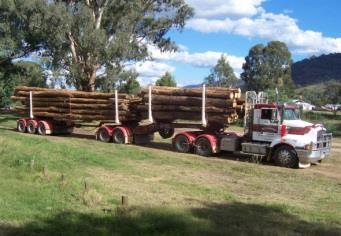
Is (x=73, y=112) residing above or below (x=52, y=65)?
below

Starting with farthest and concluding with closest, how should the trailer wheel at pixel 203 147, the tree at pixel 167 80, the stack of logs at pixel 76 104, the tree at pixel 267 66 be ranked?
1. the tree at pixel 267 66
2. the tree at pixel 167 80
3. the stack of logs at pixel 76 104
4. the trailer wheel at pixel 203 147

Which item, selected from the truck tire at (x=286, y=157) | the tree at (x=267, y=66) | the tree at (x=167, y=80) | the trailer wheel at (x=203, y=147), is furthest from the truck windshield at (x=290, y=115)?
the tree at (x=267, y=66)

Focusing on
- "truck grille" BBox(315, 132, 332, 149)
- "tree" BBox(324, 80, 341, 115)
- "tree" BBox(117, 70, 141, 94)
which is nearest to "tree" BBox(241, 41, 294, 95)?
"tree" BBox(324, 80, 341, 115)

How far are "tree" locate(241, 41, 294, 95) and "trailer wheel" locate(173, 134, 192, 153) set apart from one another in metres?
86.8

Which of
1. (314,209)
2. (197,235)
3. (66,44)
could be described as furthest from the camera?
(66,44)

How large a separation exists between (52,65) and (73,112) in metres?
13.0

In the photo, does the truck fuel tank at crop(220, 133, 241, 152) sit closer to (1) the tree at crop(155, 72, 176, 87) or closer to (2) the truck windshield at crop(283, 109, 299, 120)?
(2) the truck windshield at crop(283, 109, 299, 120)

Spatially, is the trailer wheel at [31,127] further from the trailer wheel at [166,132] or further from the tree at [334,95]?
the tree at [334,95]

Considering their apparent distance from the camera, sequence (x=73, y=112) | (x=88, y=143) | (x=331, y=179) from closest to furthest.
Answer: (x=331, y=179), (x=88, y=143), (x=73, y=112)

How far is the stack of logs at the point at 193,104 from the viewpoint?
841 inches

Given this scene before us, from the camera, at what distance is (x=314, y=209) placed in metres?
11.8

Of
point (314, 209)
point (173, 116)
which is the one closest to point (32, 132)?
point (173, 116)

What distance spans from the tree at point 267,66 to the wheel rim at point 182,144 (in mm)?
86879

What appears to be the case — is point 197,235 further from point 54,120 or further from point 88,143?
point 54,120
